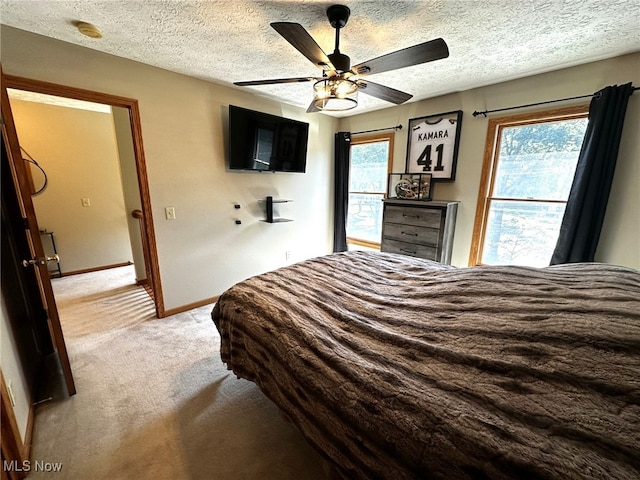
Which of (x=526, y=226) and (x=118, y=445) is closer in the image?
(x=118, y=445)

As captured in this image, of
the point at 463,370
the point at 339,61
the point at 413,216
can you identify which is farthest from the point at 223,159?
the point at 463,370

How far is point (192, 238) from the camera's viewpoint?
2.84m

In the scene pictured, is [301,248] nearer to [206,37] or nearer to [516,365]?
[206,37]

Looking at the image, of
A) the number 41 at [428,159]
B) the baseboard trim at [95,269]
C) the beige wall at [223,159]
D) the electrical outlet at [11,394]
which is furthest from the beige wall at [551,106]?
the baseboard trim at [95,269]

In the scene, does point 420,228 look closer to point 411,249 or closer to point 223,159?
point 411,249

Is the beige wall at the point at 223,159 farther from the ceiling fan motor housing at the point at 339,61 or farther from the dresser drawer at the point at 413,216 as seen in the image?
the ceiling fan motor housing at the point at 339,61

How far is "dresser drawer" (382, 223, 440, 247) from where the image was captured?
289 centimetres

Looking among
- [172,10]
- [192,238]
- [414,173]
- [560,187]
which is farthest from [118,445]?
[560,187]

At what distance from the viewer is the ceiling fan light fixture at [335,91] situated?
65.5 inches

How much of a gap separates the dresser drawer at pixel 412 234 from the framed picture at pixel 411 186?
411 mm

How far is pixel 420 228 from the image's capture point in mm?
2994

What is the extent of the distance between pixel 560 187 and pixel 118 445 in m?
3.92

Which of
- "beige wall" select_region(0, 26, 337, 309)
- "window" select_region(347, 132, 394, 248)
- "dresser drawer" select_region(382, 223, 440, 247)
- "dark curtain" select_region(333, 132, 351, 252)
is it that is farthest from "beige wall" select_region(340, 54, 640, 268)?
"beige wall" select_region(0, 26, 337, 309)

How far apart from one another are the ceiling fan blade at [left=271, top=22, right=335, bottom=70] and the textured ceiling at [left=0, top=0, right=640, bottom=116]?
33cm
